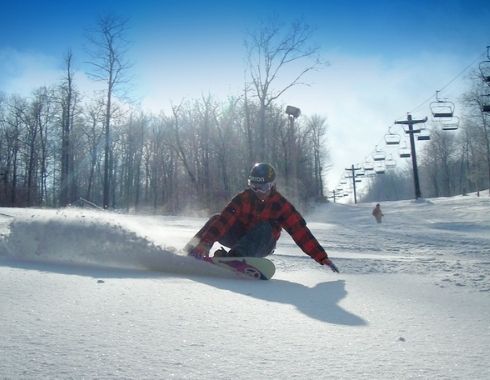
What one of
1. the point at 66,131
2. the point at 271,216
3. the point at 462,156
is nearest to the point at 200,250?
the point at 271,216

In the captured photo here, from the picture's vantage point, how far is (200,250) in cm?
342

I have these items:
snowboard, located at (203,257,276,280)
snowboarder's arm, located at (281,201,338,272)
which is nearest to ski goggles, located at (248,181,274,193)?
snowboarder's arm, located at (281,201,338,272)

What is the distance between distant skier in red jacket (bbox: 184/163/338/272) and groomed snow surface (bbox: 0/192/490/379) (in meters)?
0.29

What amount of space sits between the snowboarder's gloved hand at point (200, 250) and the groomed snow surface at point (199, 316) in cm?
14

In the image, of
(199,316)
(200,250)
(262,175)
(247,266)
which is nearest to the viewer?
(199,316)

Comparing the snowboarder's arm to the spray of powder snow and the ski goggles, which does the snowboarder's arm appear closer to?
the ski goggles

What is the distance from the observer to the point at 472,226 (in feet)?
55.5

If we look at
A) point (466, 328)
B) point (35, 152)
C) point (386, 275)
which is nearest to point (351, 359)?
point (466, 328)

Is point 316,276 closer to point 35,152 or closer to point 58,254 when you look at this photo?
point 58,254

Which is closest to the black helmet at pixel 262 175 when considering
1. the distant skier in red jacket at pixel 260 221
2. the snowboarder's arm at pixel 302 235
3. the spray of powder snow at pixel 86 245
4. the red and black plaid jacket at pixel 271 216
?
the distant skier in red jacket at pixel 260 221

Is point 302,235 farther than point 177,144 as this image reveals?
No

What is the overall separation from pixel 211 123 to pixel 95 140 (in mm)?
10531

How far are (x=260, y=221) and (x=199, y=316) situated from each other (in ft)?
5.95

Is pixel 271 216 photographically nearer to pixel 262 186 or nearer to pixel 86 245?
pixel 262 186
